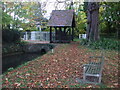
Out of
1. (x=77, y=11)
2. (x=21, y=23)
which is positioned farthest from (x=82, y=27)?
(x=21, y=23)

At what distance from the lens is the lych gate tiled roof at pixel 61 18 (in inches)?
639

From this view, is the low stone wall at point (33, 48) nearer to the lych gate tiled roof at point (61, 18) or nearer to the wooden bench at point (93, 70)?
the lych gate tiled roof at point (61, 18)

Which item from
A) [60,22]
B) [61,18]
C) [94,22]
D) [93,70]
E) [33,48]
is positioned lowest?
[33,48]

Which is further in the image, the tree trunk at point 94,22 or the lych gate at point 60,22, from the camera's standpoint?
the lych gate at point 60,22

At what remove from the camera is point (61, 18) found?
56.2 feet

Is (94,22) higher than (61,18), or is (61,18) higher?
(61,18)

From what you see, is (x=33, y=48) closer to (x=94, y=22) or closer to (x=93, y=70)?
(x=94, y=22)

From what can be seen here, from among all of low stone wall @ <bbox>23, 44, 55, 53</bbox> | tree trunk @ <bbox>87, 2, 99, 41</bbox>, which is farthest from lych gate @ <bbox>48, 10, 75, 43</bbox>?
tree trunk @ <bbox>87, 2, 99, 41</bbox>

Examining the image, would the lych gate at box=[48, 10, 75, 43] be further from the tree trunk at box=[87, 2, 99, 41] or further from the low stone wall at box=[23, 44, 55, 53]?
the tree trunk at box=[87, 2, 99, 41]

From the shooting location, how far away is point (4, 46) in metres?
14.3

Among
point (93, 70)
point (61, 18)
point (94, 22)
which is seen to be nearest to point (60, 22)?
point (61, 18)

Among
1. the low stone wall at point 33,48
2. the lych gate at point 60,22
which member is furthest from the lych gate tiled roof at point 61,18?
the low stone wall at point 33,48

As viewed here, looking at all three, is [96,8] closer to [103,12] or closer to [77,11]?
[103,12]

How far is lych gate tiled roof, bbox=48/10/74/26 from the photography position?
16.2m
